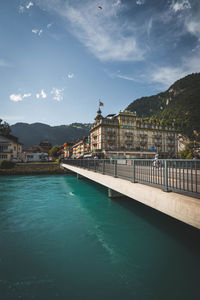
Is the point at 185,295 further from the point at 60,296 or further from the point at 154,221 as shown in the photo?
the point at 154,221

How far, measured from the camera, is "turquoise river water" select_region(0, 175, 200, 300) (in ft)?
12.6

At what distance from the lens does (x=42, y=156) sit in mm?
73750

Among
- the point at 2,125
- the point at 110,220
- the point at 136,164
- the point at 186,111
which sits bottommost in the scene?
the point at 110,220

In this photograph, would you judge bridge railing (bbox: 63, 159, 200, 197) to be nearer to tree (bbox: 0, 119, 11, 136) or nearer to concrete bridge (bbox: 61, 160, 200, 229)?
concrete bridge (bbox: 61, 160, 200, 229)

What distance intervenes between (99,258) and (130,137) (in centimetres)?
5978

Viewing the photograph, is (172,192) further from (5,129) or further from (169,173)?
(5,129)

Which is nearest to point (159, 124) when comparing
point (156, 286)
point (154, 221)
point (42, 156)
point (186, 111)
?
point (186, 111)

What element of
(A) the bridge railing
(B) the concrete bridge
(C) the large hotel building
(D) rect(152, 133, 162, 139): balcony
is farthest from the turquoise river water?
(D) rect(152, 133, 162, 139): balcony

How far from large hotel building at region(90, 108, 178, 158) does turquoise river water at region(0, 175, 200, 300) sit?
153 ft

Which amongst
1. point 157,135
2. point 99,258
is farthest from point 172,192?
point 157,135

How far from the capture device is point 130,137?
207 ft

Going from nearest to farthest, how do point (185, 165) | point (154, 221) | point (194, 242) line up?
point (185, 165)
point (194, 242)
point (154, 221)

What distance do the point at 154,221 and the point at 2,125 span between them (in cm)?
8122

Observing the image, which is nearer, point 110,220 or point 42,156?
point 110,220
